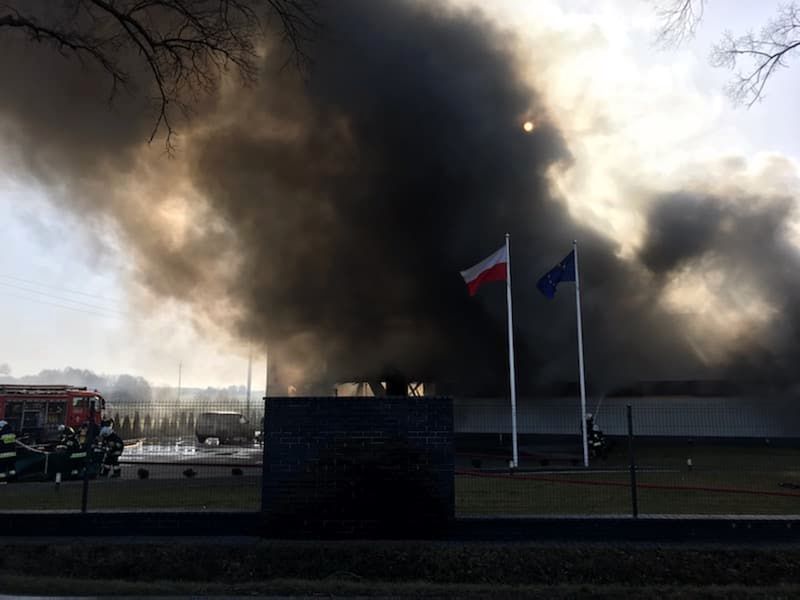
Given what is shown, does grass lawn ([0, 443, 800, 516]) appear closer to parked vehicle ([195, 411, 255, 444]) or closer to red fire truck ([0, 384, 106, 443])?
parked vehicle ([195, 411, 255, 444])

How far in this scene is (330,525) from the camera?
6.02m

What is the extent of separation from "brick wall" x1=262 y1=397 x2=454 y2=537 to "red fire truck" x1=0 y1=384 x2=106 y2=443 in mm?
12879

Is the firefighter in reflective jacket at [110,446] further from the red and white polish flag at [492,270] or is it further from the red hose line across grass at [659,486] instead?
the red and white polish flag at [492,270]

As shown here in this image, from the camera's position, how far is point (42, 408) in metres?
18.1

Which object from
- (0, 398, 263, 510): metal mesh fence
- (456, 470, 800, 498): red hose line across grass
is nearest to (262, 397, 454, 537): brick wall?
(0, 398, 263, 510): metal mesh fence

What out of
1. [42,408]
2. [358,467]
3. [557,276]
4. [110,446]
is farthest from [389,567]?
[42,408]

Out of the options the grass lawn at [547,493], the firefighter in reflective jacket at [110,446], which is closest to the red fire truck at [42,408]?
the firefighter in reflective jacket at [110,446]

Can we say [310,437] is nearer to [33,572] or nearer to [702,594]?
[33,572]

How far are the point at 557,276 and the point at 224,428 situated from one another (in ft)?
30.4

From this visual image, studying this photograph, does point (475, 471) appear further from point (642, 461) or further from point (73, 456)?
point (73, 456)

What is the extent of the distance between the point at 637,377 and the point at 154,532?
71.6 feet

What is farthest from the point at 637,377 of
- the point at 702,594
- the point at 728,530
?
the point at 702,594

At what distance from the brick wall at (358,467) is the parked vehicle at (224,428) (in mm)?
5178

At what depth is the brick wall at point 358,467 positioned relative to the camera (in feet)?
19.8
